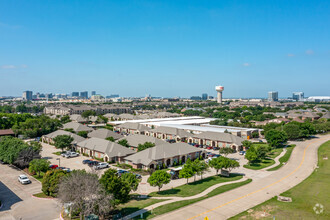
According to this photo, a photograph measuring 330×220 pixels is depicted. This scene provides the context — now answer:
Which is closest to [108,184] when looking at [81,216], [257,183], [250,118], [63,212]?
[81,216]

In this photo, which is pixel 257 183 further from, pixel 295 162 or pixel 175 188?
pixel 295 162

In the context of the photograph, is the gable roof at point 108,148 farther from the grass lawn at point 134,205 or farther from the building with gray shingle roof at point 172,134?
the building with gray shingle roof at point 172,134

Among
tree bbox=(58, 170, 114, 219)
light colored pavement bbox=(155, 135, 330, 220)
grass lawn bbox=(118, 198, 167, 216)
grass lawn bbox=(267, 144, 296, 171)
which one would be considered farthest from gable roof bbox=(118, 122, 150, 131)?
tree bbox=(58, 170, 114, 219)

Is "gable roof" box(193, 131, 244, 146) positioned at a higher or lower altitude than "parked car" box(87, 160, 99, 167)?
higher

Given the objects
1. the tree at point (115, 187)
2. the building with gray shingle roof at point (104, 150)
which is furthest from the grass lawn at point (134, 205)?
the building with gray shingle roof at point (104, 150)

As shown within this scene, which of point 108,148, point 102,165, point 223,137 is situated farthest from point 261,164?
point 108,148

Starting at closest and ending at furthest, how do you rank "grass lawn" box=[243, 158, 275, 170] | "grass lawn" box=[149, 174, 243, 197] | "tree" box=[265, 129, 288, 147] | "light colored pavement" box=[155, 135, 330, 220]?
"light colored pavement" box=[155, 135, 330, 220], "grass lawn" box=[149, 174, 243, 197], "grass lawn" box=[243, 158, 275, 170], "tree" box=[265, 129, 288, 147]

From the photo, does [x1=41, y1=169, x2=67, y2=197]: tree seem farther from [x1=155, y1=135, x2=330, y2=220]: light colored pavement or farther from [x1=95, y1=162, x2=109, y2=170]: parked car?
[x1=95, y1=162, x2=109, y2=170]: parked car
